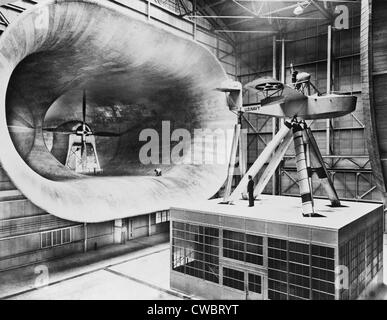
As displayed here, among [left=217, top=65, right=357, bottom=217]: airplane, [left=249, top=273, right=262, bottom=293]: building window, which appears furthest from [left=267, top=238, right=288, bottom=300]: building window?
[left=217, top=65, right=357, bottom=217]: airplane

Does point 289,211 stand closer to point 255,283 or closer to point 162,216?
point 255,283

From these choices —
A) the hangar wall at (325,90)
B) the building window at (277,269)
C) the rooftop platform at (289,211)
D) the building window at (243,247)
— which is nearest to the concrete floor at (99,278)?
the building window at (243,247)

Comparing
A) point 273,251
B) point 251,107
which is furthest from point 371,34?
point 273,251

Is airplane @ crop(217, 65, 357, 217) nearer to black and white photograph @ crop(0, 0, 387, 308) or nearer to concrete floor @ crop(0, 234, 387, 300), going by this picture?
black and white photograph @ crop(0, 0, 387, 308)

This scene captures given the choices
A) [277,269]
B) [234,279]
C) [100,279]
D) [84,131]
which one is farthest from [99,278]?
[84,131]

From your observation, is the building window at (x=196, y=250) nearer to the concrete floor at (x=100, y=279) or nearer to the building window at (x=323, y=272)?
the concrete floor at (x=100, y=279)
